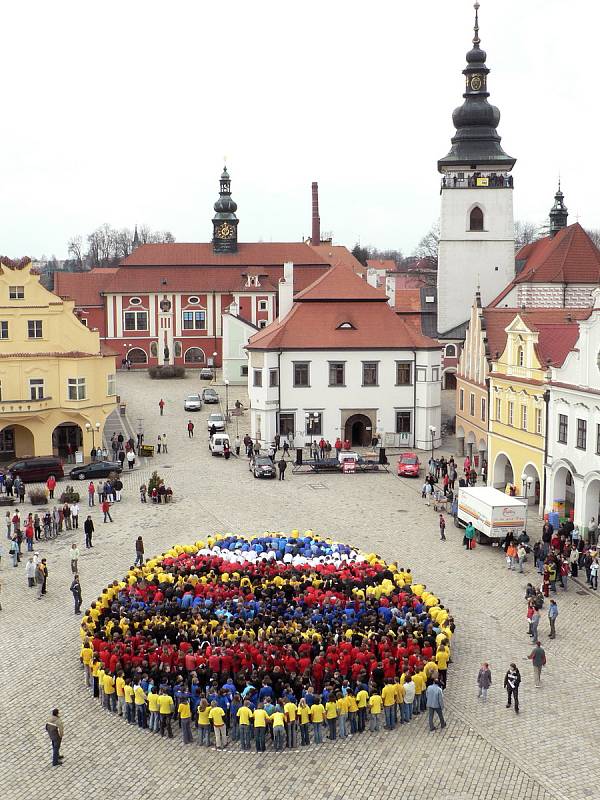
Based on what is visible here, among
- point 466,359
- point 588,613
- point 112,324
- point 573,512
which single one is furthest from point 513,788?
point 112,324

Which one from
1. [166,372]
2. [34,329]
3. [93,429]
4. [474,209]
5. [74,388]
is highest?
[474,209]

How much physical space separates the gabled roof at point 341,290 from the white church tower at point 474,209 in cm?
1631

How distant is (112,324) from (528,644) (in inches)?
2735

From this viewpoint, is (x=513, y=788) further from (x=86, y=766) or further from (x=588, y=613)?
(x=588, y=613)

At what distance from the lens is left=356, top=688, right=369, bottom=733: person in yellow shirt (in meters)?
17.8

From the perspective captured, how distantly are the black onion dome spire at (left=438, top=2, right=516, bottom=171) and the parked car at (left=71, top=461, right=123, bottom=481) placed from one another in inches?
1466

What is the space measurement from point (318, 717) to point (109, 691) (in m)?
4.58

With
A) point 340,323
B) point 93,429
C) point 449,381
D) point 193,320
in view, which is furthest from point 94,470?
point 193,320

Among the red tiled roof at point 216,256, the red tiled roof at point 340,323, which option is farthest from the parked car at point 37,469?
the red tiled roof at point 216,256

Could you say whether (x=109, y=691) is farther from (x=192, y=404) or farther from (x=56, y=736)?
(x=192, y=404)

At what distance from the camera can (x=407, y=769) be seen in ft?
54.5

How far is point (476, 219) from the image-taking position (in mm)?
68375

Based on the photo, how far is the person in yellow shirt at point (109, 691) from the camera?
1880 cm

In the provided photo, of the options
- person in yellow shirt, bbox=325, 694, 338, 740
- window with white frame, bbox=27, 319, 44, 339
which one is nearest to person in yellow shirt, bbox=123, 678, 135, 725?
person in yellow shirt, bbox=325, 694, 338, 740
